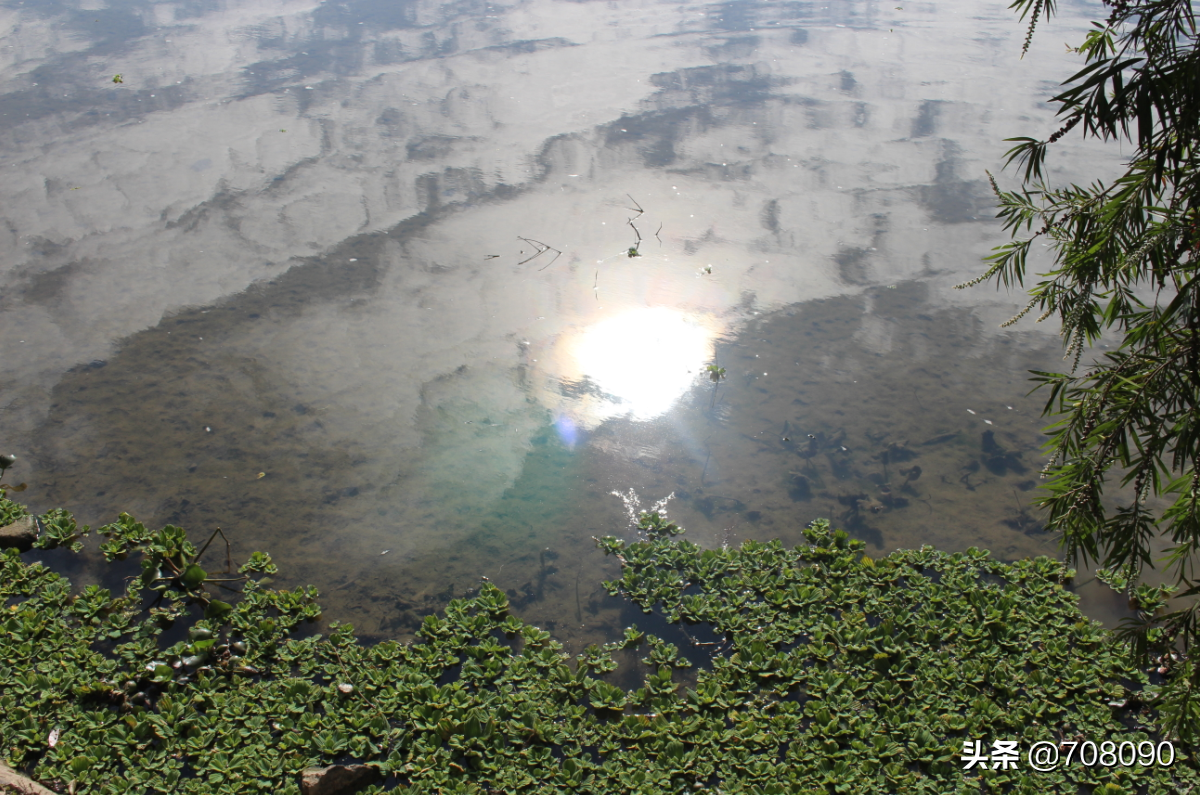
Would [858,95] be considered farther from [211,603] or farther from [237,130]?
[211,603]

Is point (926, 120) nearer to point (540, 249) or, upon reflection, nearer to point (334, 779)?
point (540, 249)

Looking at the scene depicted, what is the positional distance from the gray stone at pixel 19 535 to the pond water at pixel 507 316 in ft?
0.62

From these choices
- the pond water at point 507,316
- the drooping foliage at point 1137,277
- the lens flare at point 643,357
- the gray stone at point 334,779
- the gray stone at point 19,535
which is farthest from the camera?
the lens flare at point 643,357

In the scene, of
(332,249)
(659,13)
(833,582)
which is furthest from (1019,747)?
(659,13)

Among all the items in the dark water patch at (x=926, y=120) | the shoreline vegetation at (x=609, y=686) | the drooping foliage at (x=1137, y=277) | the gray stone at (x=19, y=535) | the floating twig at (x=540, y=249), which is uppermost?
the drooping foliage at (x=1137, y=277)

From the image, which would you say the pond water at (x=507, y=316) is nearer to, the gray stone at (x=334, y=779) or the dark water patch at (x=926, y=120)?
the dark water patch at (x=926, y=120)

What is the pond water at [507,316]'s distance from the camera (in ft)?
10.5

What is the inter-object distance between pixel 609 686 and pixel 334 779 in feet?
2.63

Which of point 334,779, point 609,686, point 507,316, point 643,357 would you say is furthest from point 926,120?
point 334,779

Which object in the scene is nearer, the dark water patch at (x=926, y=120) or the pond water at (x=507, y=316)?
the pond water at (x=507, y=316)

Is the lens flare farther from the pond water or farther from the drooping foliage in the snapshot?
the drooping foliage

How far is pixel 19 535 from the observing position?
2918 mm

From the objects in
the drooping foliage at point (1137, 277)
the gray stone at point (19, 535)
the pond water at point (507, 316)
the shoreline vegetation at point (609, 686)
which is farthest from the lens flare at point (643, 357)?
the gray stone at point (19, 535)

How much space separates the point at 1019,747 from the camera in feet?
7.50
